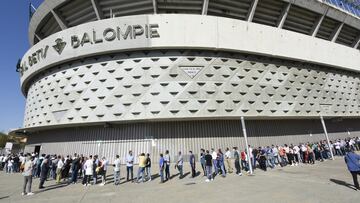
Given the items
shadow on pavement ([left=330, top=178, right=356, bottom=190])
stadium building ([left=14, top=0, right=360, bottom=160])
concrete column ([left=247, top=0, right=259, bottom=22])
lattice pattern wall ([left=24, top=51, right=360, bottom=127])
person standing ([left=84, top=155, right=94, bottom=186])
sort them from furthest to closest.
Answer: concrete column ([left=247, top=0, right=259, bottom=22]) → stadium building ([left=14, top=0, right=360, bottom=160]) → lattice pattern wall ([left=24, top=51, right=360, bottom=127]) → person standing ([left=84, top=155, right=94, bottom=186]) → shadow on pavement ([left=330, top=178, right=356, bottom=190])

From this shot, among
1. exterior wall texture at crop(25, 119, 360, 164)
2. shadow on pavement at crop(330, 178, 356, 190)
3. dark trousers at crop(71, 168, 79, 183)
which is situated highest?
exterior wall texture at crop(25, 119, 360, 164)

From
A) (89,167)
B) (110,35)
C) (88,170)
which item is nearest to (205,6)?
(110,35)

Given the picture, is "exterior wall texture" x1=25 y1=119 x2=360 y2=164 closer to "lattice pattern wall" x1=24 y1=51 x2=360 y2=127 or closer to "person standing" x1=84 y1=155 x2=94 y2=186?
"lattice pattern wall" x1=24 y1=51 x2=360 y2=127

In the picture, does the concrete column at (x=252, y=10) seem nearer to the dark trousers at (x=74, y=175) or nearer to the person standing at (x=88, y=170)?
the person standing at (x=88, y=170)

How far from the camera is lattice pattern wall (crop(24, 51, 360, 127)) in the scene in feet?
47.8

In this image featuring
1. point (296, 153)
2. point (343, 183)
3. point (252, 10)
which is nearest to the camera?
point (343, 183)

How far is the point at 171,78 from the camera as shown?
1502cm

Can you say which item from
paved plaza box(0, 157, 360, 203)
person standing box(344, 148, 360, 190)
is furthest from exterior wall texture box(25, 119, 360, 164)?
person standing box(344, 148, 360, 190)

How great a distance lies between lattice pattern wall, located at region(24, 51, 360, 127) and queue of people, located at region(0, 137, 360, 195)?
338 cm

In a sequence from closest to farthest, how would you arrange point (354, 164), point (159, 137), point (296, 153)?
point (354, 164), point (296, 153), point (159, 137)

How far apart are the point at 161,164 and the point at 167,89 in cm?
635

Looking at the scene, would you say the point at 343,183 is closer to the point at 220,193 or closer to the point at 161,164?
the point at 220,193

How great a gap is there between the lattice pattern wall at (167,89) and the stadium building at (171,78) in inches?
3.2

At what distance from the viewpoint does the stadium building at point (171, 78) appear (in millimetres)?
14766
